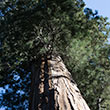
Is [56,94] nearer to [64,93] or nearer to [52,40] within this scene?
[64,93]

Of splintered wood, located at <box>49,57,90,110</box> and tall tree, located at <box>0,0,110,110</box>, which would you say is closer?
splintered wood, located at <box>49,57,90,110</box>

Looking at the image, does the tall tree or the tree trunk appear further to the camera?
the tall tree

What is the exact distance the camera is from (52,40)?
471cm

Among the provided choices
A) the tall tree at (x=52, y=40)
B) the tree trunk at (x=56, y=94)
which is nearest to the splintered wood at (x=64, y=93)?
the tree trunk at (x=56, y=94)

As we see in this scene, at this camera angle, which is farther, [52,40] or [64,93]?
[52,40]

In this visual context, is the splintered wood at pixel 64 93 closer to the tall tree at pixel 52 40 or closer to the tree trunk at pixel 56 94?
the tree trunk at pixel 56 94

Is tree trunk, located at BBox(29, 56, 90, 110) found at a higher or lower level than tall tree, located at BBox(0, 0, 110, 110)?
lower

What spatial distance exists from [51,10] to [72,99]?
3.69 meters

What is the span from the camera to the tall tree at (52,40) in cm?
452

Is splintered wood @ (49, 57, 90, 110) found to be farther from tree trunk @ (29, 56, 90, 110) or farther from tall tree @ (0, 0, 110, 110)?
tall tree @ (0, 0, 110, 110)

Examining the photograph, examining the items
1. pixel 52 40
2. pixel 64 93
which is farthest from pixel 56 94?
pixel 52 40

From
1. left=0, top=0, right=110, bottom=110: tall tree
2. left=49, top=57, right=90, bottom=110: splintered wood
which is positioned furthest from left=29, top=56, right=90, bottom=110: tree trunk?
left=0, top=0, right=110, bottom=110: tall tree

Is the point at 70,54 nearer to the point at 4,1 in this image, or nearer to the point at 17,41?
the point at 17,41

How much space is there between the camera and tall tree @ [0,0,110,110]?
4.52 meters
